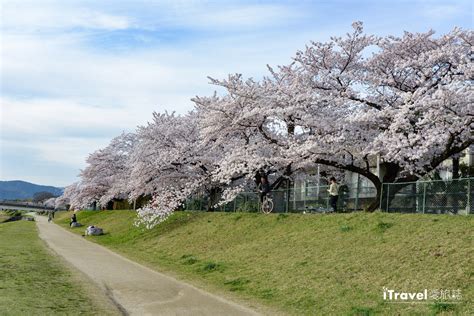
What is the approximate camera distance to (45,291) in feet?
40.7

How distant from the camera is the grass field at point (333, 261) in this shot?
10719 millimetres

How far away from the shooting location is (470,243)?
11852 millimetres

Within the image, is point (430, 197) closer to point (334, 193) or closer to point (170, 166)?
point (334, 193)

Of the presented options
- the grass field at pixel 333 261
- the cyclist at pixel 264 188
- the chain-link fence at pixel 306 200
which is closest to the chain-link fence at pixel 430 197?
the grass field at pixel 333 261

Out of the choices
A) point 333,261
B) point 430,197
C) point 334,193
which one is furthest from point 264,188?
point 333,261

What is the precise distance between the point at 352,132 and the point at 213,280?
862cm

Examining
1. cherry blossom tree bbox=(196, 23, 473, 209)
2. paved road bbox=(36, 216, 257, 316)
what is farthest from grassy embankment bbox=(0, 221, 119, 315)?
cherry blossom tree bbox=(196, 23, 473, 209)

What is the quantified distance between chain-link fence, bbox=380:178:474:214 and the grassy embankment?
10.8m

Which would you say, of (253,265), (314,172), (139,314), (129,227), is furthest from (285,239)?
(129,227)

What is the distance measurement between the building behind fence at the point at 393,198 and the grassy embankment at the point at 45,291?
1084 centimetres

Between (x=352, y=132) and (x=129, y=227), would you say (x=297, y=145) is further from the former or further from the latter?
(x=129, y=227)

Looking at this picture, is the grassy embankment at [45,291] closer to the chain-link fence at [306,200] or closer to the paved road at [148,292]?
the paved road at [148,292]

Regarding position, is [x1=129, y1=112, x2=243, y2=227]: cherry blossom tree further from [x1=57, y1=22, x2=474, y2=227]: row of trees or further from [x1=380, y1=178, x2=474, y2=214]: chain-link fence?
[x1=380, y1=178, x2=474, y2=214]: chain-link fence

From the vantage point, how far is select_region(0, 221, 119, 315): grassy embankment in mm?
10156
